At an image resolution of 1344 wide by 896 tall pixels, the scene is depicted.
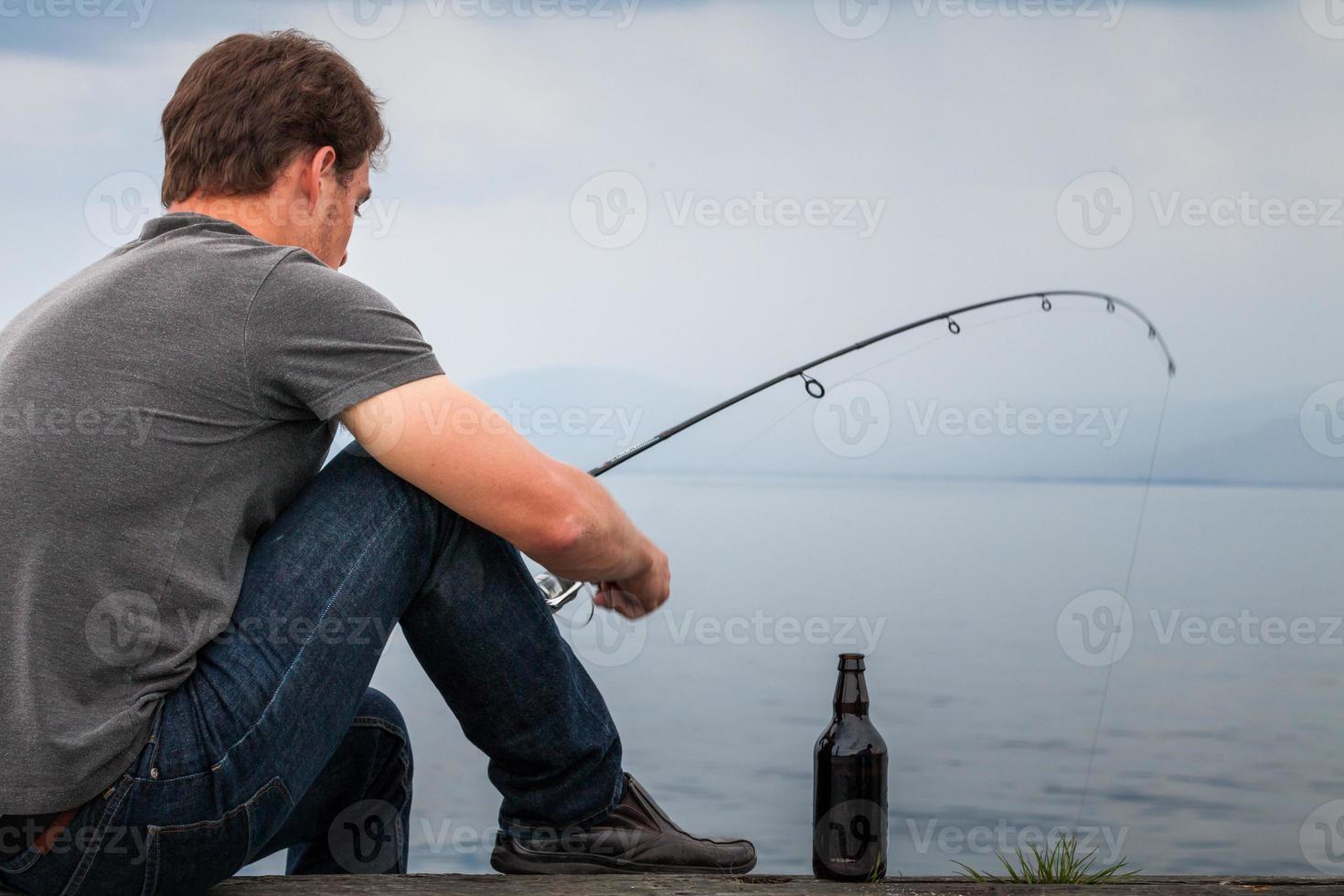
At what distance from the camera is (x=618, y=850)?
3.86 feet

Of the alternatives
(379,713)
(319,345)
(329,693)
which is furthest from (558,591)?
(319,345)

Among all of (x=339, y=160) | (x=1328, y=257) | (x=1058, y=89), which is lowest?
(x=339, y=160)

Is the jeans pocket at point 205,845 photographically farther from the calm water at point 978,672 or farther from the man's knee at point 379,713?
the calm water at point 978,672

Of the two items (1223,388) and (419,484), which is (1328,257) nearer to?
(1223,388)

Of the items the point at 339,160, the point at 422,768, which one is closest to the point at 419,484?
the point at 339,160

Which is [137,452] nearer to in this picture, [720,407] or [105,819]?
[105,819]

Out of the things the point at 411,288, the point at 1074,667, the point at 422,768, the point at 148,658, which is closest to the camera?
the point at 148,658

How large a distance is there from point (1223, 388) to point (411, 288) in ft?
9.31

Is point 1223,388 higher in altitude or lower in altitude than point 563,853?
higher

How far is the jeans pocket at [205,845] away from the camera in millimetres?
884

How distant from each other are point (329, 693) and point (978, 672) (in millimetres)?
3763

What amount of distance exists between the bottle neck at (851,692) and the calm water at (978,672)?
5.60 feet

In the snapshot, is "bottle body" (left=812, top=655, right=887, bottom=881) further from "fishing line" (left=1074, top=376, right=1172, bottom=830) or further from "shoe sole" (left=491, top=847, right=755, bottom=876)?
"fishing line" (left=1074, top=376, right=1172, bottom=830)

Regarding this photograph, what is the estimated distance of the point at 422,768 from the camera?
348 centimetres
